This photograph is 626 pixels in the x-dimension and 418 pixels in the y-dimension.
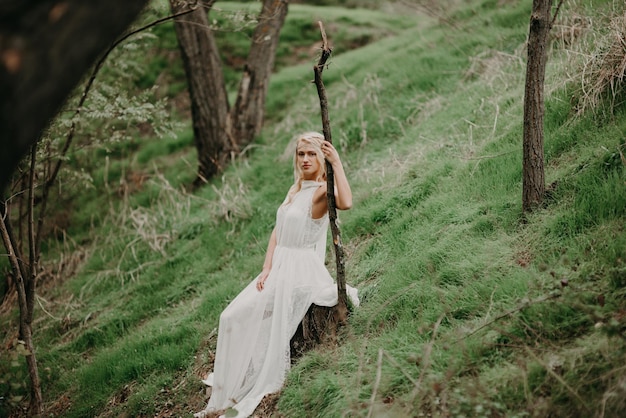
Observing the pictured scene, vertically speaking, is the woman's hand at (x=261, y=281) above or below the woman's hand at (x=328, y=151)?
below

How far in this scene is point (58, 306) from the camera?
840cm

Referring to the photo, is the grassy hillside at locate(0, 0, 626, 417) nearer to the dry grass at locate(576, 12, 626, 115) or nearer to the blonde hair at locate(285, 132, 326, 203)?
the dry grass at locate(576, 12, 626, 115)

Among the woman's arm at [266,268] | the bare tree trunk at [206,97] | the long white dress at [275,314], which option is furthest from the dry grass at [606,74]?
the bare tree trunk at [206,97]

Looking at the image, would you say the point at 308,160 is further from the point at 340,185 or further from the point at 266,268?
the point at 266,268

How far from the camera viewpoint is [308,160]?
5172 millimetres

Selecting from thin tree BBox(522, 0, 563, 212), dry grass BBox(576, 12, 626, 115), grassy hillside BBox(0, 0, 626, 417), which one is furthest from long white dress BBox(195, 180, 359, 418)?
dry grass BBox(576, 12, 626, 115)

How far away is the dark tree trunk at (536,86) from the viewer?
444 cm

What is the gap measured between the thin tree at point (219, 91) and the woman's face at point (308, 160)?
493cm

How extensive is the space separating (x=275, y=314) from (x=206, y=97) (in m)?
6.15

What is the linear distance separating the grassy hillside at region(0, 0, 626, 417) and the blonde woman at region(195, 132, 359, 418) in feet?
1.01

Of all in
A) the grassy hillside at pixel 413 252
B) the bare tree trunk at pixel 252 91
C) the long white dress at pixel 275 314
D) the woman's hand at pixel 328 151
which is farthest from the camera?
the bare tree trunk at pixel 252 91

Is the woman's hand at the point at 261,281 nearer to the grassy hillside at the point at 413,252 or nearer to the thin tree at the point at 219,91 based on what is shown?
the grassy hillside at the point at 413,252

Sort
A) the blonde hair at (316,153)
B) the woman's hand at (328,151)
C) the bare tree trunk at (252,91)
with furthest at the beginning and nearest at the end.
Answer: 1. the bare tree trunk at (252,91)
2. the blonde hair at (316,153)
3. the woman's hand at (328,151)

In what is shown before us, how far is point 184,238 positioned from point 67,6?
7.17 meters
